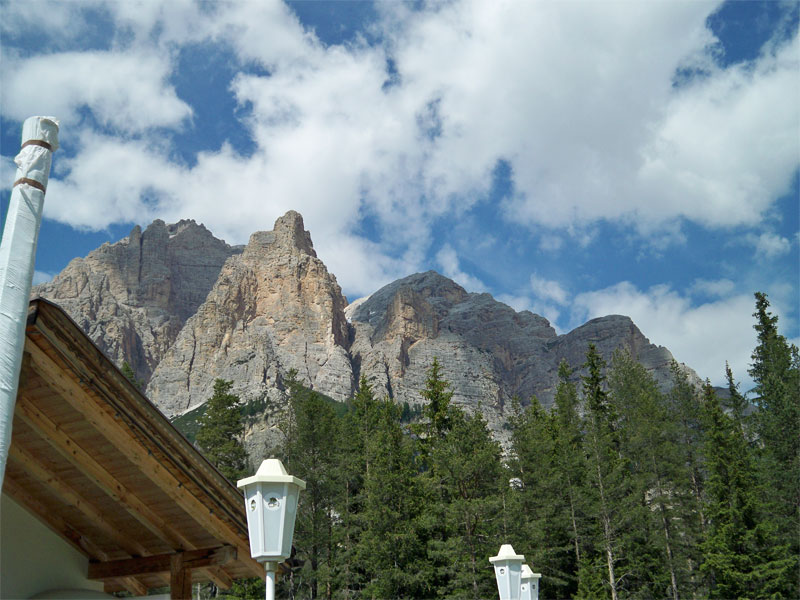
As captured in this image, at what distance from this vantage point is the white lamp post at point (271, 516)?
353 cm

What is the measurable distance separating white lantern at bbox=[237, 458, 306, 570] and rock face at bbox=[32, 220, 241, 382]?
92.6 metres

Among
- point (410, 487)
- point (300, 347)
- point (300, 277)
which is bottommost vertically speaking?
point (410, 487)

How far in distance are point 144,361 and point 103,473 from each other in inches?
4162

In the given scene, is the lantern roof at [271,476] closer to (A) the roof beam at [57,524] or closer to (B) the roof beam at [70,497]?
(B) the roof beam at [70,497]

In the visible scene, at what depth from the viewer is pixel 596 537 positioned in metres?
26.5

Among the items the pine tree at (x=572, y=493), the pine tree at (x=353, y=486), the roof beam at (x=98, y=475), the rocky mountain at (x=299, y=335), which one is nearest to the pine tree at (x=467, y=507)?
the pine tree at (x=572, y=493)

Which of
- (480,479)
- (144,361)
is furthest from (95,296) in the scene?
(480,479)

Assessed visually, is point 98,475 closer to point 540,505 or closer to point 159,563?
point 159,563

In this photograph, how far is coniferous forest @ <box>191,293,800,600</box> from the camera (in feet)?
77.6

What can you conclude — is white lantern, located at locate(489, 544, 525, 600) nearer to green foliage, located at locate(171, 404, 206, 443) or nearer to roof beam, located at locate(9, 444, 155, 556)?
roof beam, located at locate(9, 444, 155, 556)

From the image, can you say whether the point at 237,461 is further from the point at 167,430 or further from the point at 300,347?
the point at 300,347

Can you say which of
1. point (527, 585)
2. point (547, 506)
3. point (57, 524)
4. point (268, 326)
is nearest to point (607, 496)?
point (547, 506)

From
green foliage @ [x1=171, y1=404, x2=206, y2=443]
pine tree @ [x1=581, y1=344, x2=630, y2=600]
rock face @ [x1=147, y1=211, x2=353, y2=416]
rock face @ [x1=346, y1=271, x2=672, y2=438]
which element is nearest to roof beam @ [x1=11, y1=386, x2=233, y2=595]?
pine tree @ [x1=581, y1=344, x2=630, y2=600]

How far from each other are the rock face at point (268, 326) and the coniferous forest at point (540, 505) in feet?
183
